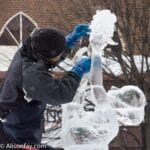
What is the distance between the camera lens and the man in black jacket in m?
4.17

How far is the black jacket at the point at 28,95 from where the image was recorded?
13.6 ft

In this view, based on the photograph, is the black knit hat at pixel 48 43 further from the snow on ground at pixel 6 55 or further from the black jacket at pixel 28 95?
the snow on ground at pixel 6 55

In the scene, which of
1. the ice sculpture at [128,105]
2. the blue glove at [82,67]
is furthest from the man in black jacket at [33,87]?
the ice sculpture at [128,105]

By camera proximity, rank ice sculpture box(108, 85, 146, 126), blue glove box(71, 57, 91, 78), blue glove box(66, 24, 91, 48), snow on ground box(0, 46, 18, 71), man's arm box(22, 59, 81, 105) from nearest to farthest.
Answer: man's arm box(22, 59, 81, 105) → blue glove box(71, 57, 91, 78) → blue glove box(66, 24, 91, 48) → ice sculpture box(108, 85, 146, 126) → snow on ground box(0, 46, 18, 71)

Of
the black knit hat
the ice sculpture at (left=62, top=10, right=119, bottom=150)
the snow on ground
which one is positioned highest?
the black knit hat

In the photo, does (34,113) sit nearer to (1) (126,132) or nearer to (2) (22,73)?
(2) (22,73)

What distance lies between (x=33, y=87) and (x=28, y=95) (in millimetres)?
93

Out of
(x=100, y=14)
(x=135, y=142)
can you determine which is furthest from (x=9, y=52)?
(x=100, y=14)

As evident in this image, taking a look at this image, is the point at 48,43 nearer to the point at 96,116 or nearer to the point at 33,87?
the point at 33,87

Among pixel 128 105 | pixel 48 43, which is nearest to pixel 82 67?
pixel 48 43

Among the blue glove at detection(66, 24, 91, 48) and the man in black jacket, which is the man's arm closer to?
the man in black jacket

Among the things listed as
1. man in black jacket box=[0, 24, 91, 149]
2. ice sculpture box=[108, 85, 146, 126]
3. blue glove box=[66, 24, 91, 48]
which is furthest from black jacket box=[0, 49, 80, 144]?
ice sculpture box=[108, 85, 146, 126]

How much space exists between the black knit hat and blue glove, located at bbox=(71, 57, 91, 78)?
0.68 ft

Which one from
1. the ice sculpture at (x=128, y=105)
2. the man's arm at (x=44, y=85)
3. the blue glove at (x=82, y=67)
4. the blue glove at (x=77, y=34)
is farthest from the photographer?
the ice sculpture at (x=128, y=105)
